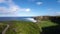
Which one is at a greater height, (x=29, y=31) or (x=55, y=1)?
(x=55, y=1)

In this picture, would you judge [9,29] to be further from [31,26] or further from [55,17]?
[55,17]

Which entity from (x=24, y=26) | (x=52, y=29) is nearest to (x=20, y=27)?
(x=24, y=26)

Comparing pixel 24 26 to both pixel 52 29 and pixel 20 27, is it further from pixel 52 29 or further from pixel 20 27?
pixel 52 29

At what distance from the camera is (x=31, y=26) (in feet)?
5.24

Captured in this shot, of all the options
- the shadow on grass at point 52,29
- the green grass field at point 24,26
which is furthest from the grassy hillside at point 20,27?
the shadow on grass at point 52,29

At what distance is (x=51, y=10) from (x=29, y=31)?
450 mm

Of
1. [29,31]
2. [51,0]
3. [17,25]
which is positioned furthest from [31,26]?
[51,0]

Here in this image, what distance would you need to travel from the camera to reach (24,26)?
5.20 ft

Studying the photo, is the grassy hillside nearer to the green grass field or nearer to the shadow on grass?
the green grass field

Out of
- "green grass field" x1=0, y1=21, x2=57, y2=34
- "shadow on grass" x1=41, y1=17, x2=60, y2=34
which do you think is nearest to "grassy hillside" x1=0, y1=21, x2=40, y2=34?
"green grass field" x1=0, y1=21, x2=57, y2=34

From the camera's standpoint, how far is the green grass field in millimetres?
1560

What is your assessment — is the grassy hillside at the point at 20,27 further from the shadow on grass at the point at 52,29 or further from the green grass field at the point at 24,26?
the shadow on grass at the point at 52,29

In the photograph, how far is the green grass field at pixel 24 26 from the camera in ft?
5.12

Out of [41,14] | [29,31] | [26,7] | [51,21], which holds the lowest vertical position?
[29,31]
